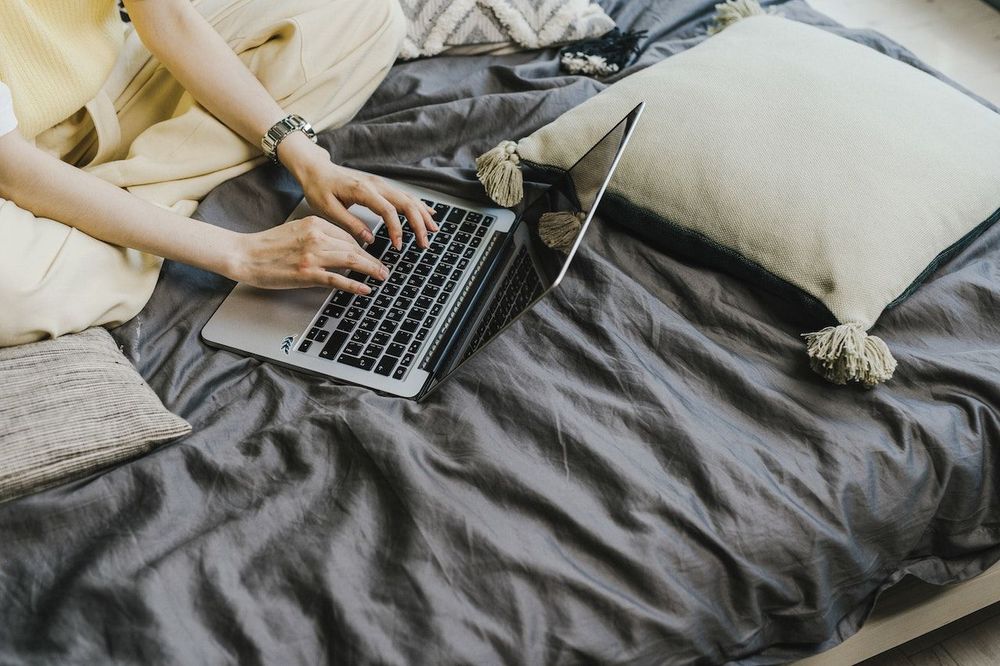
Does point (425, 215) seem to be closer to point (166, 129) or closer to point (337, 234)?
point (337, 234)

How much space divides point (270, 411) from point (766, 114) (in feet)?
2.14

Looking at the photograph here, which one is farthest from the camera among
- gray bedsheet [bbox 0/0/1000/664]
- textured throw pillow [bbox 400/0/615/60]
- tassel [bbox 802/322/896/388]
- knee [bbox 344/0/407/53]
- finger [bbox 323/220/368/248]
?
textured throw pillow [bbox 400/0/615/60]

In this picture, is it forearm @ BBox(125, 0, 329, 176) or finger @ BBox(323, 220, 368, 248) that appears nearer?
finger @ BBox(323, 220, 368, 248)

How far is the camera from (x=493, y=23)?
129cm

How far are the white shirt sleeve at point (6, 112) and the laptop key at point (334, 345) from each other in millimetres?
403

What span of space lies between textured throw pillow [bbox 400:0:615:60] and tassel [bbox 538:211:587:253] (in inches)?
18.2

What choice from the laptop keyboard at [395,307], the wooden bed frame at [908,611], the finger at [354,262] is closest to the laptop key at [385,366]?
the laptop keyboard at [395,307]

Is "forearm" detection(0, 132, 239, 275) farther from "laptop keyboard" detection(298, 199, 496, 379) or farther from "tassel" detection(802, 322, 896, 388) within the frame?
"tassel" detection(802, 322, 896, 388)

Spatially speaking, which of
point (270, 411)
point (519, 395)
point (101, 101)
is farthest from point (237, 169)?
point (519, 395)

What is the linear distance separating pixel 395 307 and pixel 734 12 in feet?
2.32

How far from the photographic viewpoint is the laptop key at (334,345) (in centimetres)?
91

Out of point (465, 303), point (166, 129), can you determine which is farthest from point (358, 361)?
point (166, 129)

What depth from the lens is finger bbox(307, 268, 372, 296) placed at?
35.9 inches

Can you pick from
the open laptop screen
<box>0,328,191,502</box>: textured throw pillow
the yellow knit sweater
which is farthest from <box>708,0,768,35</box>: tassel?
<box>0,328,191,502</box>: textured throw pillow
